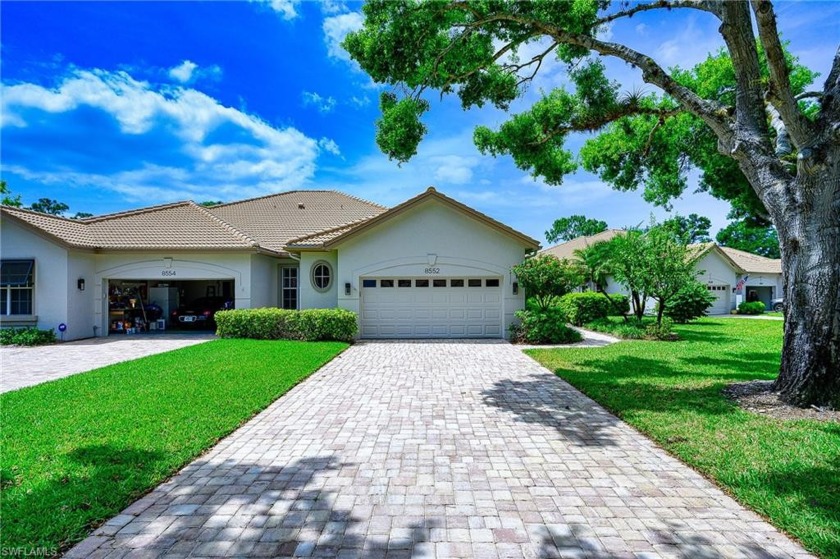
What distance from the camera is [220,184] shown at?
25.5 metres

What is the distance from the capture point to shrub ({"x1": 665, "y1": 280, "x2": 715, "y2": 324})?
742 inches

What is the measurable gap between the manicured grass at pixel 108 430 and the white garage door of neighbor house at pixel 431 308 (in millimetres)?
5450

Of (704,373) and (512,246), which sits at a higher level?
(512,246)

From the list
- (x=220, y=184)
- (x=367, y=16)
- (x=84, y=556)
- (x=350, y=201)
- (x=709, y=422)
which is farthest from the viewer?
(x=220, y=184)

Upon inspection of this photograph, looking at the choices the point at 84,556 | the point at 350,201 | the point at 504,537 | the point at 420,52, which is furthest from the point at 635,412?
the point at 350,201

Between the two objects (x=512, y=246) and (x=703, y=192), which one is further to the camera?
(x=703, y=192)

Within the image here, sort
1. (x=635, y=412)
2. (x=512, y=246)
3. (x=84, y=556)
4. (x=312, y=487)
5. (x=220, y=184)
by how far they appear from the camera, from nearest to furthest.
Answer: (x=84, y=556)
(x=312, y=487)
(x=635, y=412)
(x=512, y=246)
(x=220, y=184)

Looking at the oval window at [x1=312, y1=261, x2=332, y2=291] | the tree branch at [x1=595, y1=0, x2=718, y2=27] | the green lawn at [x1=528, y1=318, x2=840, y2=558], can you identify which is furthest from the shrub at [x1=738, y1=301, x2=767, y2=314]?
the oval window at [x1=312, y1=261, x2=332, y2=291]

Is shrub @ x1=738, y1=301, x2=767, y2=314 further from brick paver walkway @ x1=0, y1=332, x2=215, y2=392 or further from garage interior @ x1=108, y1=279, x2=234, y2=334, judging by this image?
brick paver walkway @ x1=0, y1=332, x2=215, y2=392

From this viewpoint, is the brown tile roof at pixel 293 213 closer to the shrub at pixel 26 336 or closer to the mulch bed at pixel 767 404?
the shrub at pixel 26 336

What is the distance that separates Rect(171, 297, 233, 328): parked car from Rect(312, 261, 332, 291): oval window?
4746 millimetres

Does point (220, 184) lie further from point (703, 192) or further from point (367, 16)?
point (703, 192)

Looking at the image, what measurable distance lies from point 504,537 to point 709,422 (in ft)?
14.4

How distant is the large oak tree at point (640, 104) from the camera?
6.09m
